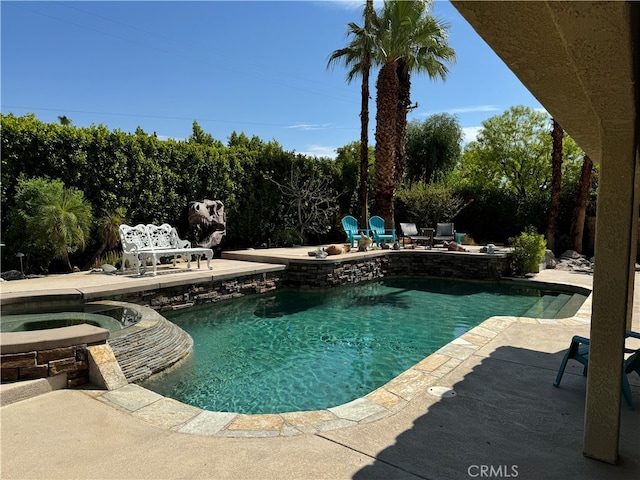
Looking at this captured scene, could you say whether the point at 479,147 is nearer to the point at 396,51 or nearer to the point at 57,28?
A: the point at 396,51

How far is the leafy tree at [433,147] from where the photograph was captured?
76.7 feet

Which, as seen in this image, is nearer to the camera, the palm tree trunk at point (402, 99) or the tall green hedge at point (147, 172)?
the tall green hedge at point (147, 172)

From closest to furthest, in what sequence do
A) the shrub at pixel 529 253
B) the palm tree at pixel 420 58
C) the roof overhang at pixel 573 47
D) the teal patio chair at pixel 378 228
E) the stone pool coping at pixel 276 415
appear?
1. the roof overhang at pixel 573 47
2. the stone pool coping at pixel 276 415
3. the shrub at pixel 529 253
4. the teal patio chair at pixel 378 228
5. the palm tree at pixel 420 58

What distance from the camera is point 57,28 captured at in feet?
36.6

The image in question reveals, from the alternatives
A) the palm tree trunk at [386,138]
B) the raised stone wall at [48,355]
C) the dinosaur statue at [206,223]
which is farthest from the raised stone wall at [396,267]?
the raised stone wall at [48,355]

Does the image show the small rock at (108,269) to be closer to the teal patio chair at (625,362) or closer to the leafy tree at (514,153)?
the teal patio chair at (625,362)

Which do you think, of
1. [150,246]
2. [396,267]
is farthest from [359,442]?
[396,267]

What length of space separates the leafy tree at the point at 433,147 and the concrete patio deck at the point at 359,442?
21.0 m

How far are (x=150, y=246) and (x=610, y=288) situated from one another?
26.0 ft

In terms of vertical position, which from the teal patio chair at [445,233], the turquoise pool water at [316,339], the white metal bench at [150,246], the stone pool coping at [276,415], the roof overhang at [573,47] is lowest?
the turquoise pool water at [316,339]

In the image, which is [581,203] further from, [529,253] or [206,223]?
[206,223]

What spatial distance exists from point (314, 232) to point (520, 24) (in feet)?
42.1

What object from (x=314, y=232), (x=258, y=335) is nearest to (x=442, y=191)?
(x=314, y=232)

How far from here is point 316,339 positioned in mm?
5824
